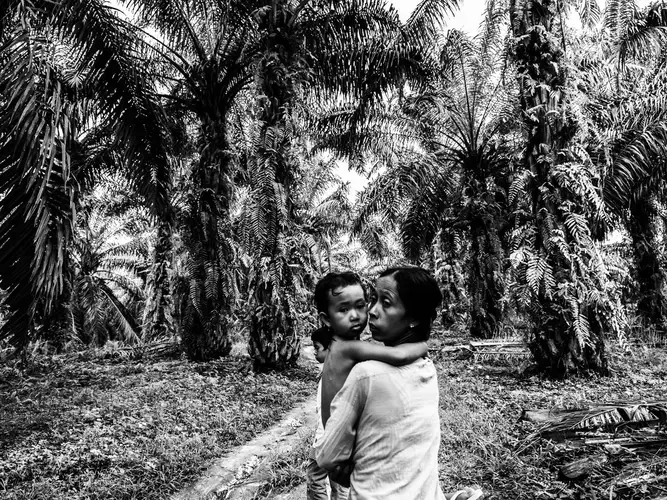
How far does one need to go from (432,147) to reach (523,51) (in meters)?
6.58

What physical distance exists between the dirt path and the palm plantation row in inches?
Answer: 75.9

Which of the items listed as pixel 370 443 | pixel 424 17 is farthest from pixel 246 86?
pixel 370 443

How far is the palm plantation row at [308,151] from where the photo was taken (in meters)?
4.42

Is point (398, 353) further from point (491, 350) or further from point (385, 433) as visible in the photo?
point (491, 350)

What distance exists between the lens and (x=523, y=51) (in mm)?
8016

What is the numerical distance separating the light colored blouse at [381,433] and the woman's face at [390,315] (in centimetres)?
13

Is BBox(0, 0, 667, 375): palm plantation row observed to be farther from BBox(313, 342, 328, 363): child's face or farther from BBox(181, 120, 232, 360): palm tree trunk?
BBox(313, 342, 328, 363): child's face

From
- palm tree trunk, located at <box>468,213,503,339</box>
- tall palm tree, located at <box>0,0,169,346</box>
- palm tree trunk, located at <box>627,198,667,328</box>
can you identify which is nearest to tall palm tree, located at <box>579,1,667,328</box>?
palm tree trunk, located at <box>627,198,667,328</box>

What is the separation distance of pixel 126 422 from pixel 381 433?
510 cm

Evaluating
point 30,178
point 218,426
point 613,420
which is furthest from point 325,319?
point 218,426

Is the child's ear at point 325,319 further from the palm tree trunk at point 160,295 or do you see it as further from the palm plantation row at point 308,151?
the palm tree trunk at point 160,295

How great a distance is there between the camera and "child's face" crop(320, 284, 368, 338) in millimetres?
2340

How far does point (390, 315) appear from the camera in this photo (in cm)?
155

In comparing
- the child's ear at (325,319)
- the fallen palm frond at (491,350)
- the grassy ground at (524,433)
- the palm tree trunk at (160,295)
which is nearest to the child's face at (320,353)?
the child's ear at (325,319)
